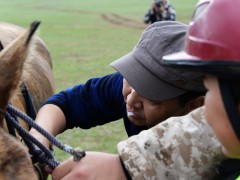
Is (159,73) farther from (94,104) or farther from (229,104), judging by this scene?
(229,104)

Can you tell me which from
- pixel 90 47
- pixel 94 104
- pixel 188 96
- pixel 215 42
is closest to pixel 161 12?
pixel 90 47

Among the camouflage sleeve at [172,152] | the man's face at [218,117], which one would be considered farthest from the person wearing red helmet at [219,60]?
the camouflage sleeve at [172,152]

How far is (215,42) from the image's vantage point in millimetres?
1452

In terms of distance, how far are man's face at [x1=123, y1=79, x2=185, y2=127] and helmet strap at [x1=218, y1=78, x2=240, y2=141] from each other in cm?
95

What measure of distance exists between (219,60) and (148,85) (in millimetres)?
949

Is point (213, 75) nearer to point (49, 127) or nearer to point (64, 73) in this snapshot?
point (49, 127)

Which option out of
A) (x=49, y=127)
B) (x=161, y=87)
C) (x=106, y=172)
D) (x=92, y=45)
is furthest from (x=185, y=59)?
(x=92, y=45)

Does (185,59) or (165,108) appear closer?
(185,59)

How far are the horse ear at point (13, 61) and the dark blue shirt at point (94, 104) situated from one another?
0.88 metres

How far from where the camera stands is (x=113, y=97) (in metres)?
2.81

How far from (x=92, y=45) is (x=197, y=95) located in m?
15.5

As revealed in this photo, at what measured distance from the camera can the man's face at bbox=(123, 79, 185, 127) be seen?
2.41m

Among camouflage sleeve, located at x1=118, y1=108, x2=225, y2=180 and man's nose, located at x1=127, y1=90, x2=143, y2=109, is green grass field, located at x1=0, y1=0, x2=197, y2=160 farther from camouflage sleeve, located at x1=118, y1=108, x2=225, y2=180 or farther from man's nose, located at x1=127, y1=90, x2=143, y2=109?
camouflage sleeve, located at x1=118, y1=108, x2=225, y2=180

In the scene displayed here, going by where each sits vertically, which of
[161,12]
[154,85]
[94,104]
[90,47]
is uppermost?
[154,85]
